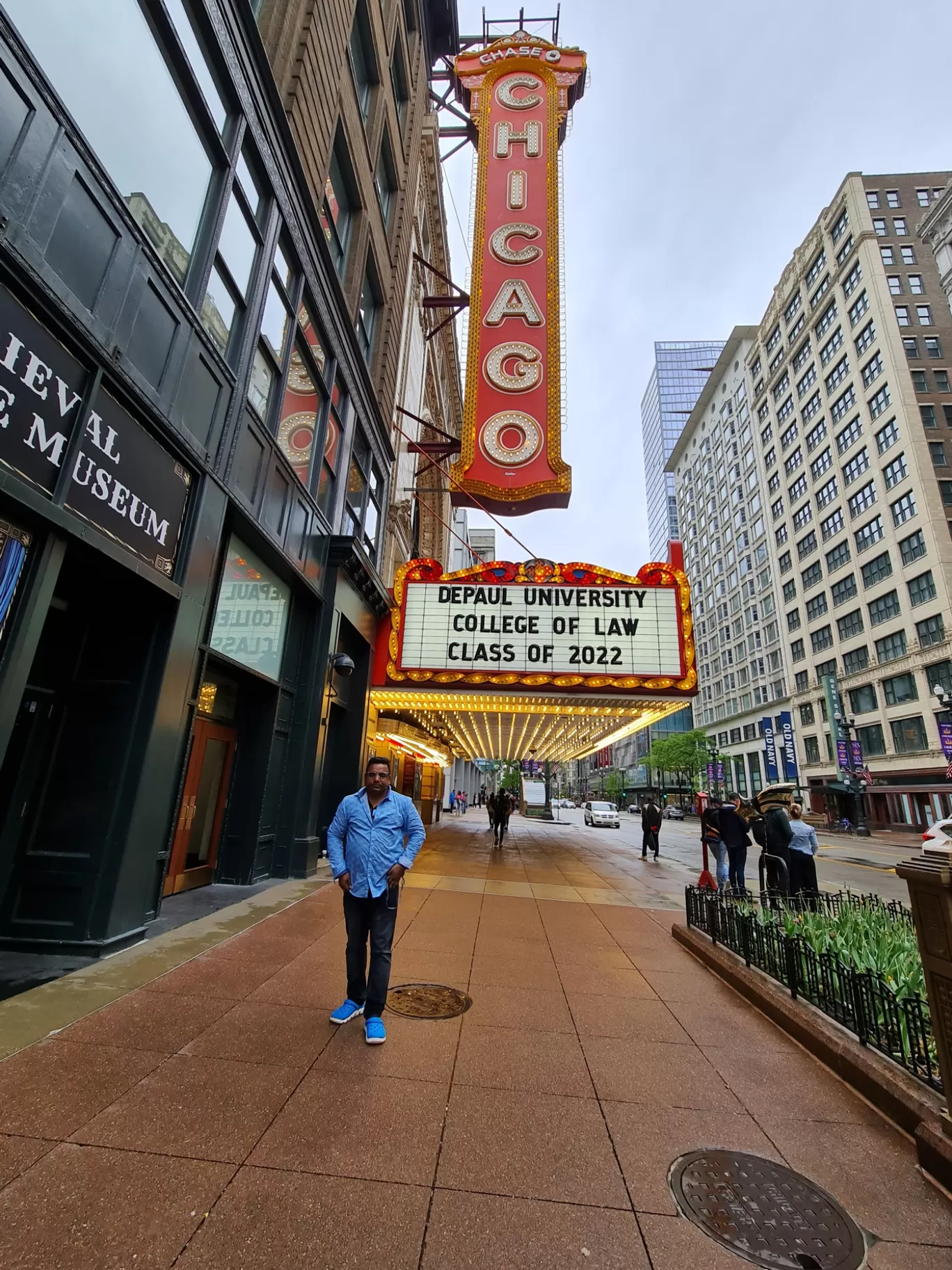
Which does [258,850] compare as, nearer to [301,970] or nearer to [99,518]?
[301,970]

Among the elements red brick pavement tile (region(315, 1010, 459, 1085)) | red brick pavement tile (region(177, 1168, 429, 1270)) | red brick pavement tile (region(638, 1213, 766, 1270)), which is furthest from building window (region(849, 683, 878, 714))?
red brick pavement tile (region(177, 1168, 429, 1270))

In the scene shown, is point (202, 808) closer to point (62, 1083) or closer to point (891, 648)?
point (62, 1083)

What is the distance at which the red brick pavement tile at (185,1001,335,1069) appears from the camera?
12.9 feet

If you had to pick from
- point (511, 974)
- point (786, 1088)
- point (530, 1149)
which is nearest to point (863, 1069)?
point (786, 1088)

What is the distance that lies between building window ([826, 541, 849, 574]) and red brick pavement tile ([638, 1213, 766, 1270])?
65743 mm

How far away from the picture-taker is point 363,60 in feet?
47.8

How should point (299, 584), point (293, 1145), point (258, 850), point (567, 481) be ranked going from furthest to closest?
point (567, 481), point (299, 584), point (258, 850), point (293, 1145)

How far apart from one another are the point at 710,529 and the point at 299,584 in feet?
304

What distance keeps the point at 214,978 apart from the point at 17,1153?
8.53 feet

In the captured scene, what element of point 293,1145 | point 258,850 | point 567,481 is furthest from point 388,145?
point 293,1145

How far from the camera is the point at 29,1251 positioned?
2232 mm

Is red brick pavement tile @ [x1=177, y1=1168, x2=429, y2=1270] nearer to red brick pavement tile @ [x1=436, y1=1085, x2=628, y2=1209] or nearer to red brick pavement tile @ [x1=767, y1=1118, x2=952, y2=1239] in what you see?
red brick pavement tile @ [x1=436, y1=1085, x2=628, y2=1209]

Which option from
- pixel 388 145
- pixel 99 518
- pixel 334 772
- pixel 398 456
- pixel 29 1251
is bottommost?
pixel 29 1251

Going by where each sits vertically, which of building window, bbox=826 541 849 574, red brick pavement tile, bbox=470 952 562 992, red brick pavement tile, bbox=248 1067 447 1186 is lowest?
red brick pavement tile, bbox=248 1067 447 1186
